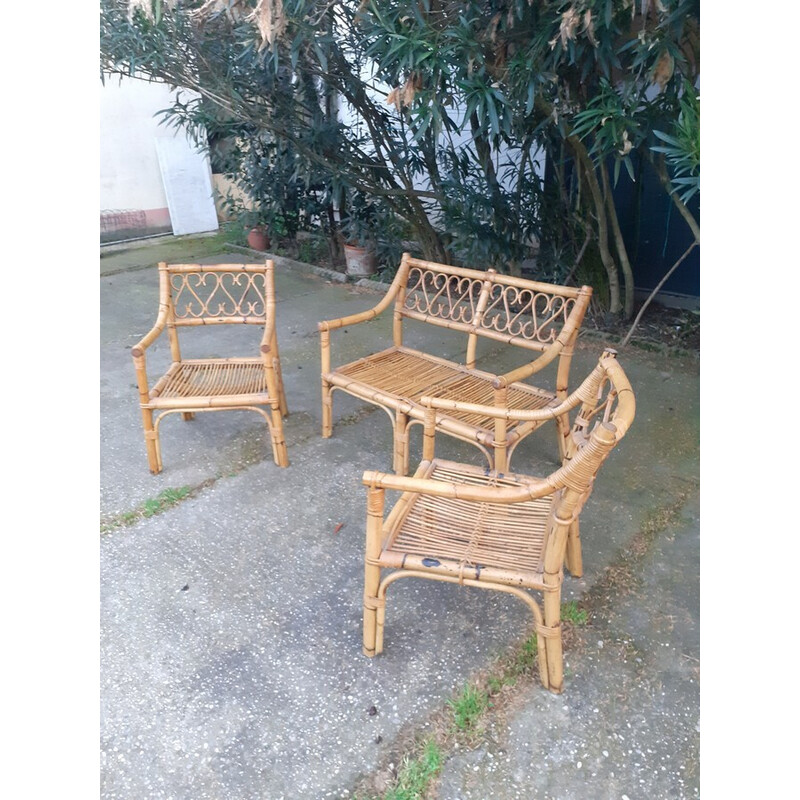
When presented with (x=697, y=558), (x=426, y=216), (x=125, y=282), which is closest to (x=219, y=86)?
(x=426, y=216)

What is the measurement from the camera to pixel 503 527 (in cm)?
192

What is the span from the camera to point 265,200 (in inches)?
255

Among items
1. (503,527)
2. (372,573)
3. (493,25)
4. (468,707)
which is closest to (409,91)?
(493,25)

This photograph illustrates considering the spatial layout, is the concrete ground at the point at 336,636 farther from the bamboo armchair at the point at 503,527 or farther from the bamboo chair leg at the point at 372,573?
the bamboo armchair at the point at 503,527

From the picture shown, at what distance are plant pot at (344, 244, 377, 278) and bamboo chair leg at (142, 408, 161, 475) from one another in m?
3.52

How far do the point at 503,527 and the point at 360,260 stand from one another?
14.7 ft

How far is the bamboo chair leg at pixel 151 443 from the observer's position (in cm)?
278

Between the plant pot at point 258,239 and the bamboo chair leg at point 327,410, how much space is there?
4347 millimetres

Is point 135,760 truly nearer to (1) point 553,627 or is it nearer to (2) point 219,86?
(1) point 553,627

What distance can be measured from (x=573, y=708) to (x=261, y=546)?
1230 mm

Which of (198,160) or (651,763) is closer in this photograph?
(651,763)

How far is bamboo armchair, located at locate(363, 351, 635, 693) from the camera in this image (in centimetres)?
156

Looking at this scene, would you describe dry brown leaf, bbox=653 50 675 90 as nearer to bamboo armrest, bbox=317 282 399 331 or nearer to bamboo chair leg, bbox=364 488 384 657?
bamboo armrest, bbox=317 282 399 331

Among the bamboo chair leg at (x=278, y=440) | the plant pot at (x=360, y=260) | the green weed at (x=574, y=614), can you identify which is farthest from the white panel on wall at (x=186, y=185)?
the green weed at (x=574, y=614)
